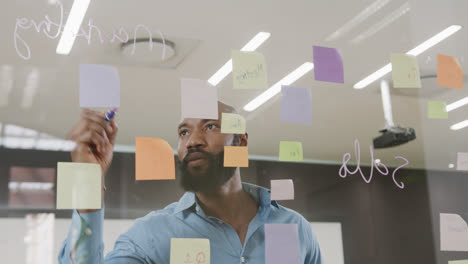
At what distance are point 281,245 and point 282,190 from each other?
0.15 meters

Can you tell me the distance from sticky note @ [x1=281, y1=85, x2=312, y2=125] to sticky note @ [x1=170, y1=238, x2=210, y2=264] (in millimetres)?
442

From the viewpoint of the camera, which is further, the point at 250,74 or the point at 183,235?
the point at 250,74

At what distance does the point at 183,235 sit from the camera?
131cm

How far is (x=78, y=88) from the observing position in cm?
130

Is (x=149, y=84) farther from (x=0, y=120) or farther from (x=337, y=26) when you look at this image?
(x=337, y=26)

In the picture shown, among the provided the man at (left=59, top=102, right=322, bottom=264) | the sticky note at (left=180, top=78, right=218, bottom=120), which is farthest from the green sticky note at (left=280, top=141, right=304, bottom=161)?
the sticky note at (left=180, top=78, right=218, bottom=120)

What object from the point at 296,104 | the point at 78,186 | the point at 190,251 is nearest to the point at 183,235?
the point at 190,251

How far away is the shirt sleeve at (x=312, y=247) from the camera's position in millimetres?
1438

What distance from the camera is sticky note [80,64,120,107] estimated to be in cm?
129

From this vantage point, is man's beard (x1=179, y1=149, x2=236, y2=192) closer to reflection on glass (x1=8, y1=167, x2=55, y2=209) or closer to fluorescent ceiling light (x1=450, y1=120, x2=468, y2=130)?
reflection on glass (x1=8, y1=167, x2=55, y2=209)

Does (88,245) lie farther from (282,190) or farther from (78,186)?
(282,190)

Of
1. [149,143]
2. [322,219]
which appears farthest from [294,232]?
[149,143]

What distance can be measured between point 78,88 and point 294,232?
68 cm

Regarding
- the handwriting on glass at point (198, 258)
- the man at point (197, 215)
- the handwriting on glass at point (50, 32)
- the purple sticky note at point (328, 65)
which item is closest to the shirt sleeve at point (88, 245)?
the man at point (197, 215)
